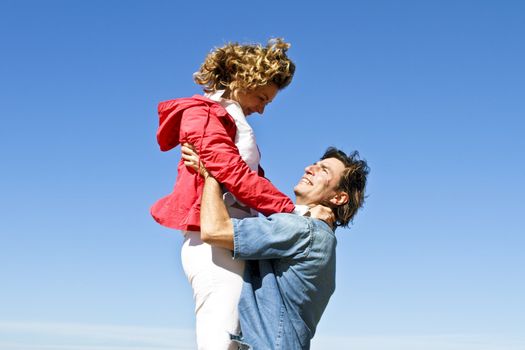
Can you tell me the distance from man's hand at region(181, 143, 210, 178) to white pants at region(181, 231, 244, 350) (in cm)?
Answer: 38

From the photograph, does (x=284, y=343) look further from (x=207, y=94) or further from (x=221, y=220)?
(x=207, y=94)

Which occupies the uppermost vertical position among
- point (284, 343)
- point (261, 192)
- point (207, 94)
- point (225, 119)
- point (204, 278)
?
point (207, 94)

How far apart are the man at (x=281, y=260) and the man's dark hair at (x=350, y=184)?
0.27ft

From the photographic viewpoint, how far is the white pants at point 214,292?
4352 millimetres

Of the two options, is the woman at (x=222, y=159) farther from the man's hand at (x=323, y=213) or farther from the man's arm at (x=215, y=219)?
the man's hand at (x=323, y=213)

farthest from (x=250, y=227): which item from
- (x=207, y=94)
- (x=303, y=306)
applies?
(x=207, y=94)

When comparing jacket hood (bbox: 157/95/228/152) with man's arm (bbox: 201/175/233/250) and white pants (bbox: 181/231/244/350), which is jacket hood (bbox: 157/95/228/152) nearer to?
man's arm (bbox: 201/175/233/250)

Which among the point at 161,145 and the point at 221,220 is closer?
the point at 221,220

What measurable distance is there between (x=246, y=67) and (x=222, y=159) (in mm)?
693

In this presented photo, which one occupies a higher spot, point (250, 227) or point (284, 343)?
point (250, 227)

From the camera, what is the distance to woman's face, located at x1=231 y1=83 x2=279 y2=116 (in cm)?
476

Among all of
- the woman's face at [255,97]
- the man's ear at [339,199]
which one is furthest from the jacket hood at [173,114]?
the man's ear at [339,199]

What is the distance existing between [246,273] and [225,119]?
960 millimetres

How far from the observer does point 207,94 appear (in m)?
4.86
